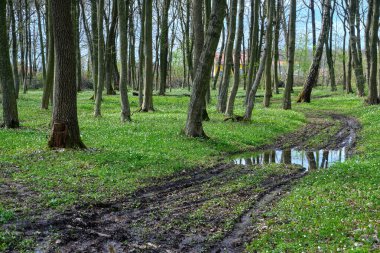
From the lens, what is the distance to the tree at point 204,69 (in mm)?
18000

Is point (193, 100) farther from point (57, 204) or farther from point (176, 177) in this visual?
point (57, 204)

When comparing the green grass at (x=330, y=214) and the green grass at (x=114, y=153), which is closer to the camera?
the green grass at (x=330, y=214)

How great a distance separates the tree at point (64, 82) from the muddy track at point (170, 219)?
15.0 feet

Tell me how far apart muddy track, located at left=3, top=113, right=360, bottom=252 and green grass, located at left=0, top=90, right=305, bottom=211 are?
875 millimetres

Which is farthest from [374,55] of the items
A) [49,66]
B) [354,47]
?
[49,66]

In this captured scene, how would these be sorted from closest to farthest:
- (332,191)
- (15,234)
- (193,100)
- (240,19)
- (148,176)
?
(15,234) < (332,191) < (148,176) < (193,100) < (240,19)

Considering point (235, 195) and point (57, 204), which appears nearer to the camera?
point (57, 204)

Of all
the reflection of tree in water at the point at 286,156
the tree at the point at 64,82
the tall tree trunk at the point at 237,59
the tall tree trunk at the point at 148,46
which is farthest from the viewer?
the tall tree trunk at the point at 148,46

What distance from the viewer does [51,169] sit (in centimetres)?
1254

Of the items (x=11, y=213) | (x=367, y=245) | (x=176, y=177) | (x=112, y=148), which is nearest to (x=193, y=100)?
(x=112, y=148)

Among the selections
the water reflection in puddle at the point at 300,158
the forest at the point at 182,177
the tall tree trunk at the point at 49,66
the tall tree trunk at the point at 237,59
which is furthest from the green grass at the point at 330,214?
the tall tree trunk at the point at 49,66

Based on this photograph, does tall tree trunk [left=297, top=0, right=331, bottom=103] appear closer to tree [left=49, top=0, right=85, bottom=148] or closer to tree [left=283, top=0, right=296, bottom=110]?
tree [left=283, top=0, right=296, bottom=110]

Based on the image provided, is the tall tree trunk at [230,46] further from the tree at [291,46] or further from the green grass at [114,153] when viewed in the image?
the tree at [291,46]

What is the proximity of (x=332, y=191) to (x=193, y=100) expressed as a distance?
9.32 meters
